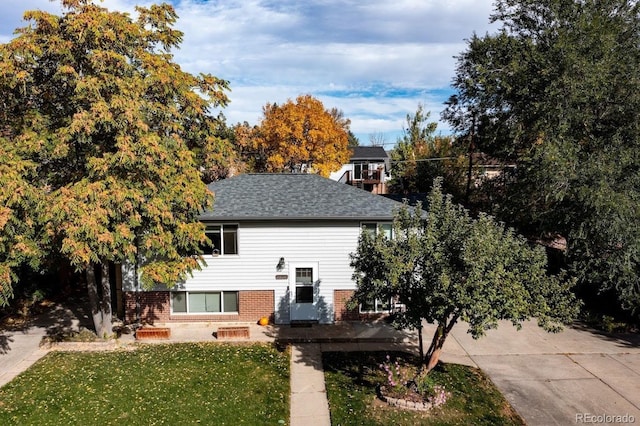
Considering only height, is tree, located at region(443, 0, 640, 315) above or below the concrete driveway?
above

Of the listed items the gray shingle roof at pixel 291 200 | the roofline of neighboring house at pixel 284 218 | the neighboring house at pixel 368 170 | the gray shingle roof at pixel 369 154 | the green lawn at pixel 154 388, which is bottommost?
the green lawn at pixel 154 388

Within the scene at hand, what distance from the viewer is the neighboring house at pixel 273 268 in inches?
668

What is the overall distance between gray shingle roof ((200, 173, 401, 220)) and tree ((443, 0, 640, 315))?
6.77 metres

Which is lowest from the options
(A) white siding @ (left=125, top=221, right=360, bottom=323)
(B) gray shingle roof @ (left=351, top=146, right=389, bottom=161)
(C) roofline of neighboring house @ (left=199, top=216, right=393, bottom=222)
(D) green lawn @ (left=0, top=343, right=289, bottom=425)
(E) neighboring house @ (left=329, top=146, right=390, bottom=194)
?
(D) green lawn @ (left=0, top=343, right=289, bottom=425)

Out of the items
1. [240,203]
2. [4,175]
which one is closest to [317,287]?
[240,203]

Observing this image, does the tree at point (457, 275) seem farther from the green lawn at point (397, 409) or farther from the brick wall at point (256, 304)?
the brick wall at point (256, 304)

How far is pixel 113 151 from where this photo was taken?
43.4ft

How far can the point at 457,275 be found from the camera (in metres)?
9.66

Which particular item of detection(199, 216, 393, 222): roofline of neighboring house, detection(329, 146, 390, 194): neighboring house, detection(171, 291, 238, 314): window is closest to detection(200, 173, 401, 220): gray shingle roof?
detection(199, 216, 393, 222): roofline of neighboring house

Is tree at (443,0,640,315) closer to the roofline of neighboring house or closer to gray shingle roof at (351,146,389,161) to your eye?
the roofline of neighboring house

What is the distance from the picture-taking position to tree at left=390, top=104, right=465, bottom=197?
3830cm

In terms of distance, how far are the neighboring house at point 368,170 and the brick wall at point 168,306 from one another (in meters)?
25.4

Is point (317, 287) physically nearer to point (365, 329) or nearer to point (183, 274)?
point (365, 329)
